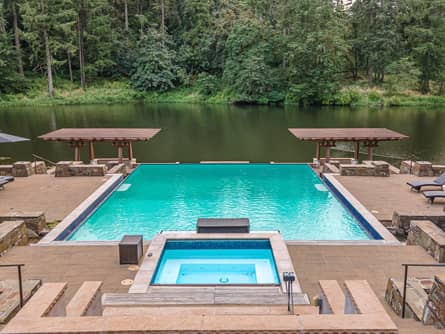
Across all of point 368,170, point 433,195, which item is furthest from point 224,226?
point 368,170

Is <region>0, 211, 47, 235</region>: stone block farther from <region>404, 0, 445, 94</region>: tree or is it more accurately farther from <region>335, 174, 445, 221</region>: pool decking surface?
<region>404, 0, 445, 94</region>: tree

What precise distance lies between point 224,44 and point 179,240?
35738 mm

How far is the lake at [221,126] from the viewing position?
18.8 metres

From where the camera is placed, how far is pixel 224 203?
10531 millimetres

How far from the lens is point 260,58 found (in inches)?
1432

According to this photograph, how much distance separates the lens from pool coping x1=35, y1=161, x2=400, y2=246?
712cm

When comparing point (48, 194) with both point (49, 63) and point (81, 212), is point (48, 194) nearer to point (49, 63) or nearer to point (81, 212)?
point (81, 212)

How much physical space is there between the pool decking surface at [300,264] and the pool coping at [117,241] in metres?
0.27

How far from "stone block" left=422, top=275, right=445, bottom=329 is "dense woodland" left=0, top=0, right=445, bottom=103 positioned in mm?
33864

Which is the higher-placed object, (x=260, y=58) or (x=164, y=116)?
(x=260, y=58)

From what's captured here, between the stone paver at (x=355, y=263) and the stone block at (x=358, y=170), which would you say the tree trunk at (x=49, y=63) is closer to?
the stone block at (x=358, y=170)

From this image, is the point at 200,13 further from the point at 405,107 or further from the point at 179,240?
the point at 179,240

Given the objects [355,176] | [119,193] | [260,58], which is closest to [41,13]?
[260,58]

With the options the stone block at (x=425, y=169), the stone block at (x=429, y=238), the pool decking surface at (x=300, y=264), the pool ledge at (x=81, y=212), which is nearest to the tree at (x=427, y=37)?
the stone block at (x=425, y=169)
